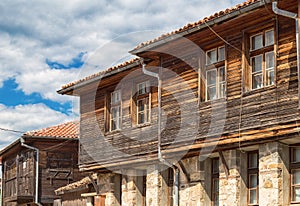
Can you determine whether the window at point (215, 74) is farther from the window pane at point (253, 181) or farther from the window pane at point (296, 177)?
the window pane at point (296, 177)

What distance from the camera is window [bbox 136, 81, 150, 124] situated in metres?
19.1

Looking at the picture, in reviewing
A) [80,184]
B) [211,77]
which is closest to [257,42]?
[211,77]

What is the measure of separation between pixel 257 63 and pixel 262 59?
0.78 ft

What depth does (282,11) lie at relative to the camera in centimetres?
1301

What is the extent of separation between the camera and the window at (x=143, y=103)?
62.5ft

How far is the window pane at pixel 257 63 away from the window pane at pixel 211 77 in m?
1.38

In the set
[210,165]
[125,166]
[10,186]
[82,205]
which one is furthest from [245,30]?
[10,186]

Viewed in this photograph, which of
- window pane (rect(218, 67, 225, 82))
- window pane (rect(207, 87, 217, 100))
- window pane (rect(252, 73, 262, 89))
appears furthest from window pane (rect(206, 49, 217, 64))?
window pane (rect(252, 73, 262, 89))

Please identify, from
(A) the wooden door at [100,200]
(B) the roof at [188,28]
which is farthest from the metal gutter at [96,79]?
(A) the wooden door at [100,200]

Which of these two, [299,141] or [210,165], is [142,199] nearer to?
[210,165]

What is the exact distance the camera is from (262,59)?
47.4ft

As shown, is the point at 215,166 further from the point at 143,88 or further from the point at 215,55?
the point at 143,88

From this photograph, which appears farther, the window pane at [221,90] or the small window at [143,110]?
the small window at [143,110]

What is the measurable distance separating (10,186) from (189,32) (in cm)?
1982
